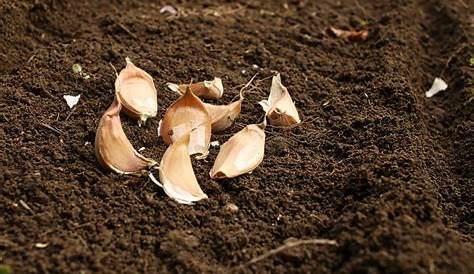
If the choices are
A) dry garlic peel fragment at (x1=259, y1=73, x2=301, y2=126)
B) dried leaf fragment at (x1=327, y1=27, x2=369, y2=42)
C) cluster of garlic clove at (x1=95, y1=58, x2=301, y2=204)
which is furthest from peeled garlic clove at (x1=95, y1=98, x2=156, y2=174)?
dried leaf fragment at (x1=327, y1=27, x2=369, y2=42)

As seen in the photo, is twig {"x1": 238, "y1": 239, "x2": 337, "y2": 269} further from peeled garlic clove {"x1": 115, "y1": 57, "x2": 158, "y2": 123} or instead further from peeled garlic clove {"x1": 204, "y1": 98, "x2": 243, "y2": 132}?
peeled garlic clove {"x1": 115, "y1": 57, "x2": 158, "y2": 123}

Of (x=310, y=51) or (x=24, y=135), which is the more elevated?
(x=310, y=51)

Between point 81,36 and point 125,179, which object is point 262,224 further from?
point 81,36

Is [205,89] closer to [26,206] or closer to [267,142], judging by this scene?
[267,142]

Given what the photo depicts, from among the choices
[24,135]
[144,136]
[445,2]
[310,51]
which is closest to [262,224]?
[144,136]

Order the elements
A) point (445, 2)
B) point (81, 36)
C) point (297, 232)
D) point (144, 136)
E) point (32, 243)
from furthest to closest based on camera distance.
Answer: point (445, 2) < point (81, 36) < point (144, 136) < point (297, 232) < point (32, 243)

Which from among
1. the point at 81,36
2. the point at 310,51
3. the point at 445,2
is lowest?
the point at 81,36

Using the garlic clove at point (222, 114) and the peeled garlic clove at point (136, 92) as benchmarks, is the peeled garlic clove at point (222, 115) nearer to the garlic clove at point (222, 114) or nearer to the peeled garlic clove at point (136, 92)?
the garlic clove at point (222, 114)
